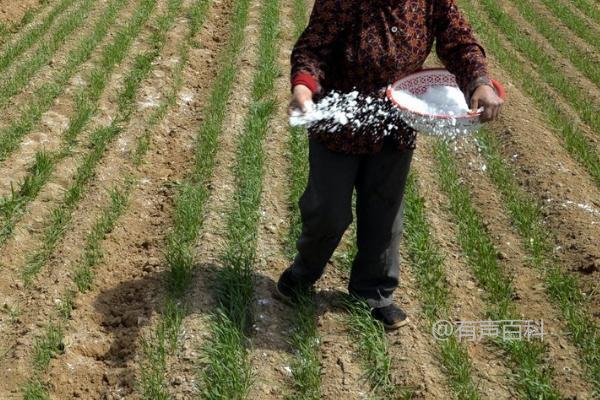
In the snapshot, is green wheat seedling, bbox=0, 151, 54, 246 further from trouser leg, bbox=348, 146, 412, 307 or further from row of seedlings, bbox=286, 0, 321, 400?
trouser leg, bbox=348, 146, 412, 307

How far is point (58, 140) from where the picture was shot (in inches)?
215

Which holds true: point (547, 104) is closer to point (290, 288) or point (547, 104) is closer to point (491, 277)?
point (491, 277)

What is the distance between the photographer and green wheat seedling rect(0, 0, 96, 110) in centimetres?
613

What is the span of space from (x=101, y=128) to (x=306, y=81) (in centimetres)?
299

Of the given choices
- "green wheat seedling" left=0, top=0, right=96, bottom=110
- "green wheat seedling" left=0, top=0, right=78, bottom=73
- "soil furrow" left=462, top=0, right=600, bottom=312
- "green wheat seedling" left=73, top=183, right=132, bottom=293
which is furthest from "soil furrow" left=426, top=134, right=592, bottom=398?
"green wheat seedling" left=0, top=0, right=78, bottom=73

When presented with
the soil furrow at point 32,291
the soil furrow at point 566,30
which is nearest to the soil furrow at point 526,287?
the soil furrow at point 32,291

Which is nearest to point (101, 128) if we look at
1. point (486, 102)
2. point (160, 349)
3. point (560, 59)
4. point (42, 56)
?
point (42, 56)

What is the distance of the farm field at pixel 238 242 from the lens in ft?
11.3

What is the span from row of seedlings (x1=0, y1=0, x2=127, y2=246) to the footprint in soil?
842 mm

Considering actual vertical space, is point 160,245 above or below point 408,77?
below

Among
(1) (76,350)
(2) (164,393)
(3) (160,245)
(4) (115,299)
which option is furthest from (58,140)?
(2) (164,393)

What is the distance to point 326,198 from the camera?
3.24 meters

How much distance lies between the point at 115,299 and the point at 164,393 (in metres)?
0.89

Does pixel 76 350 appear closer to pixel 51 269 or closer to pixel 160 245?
pixel 51 269
